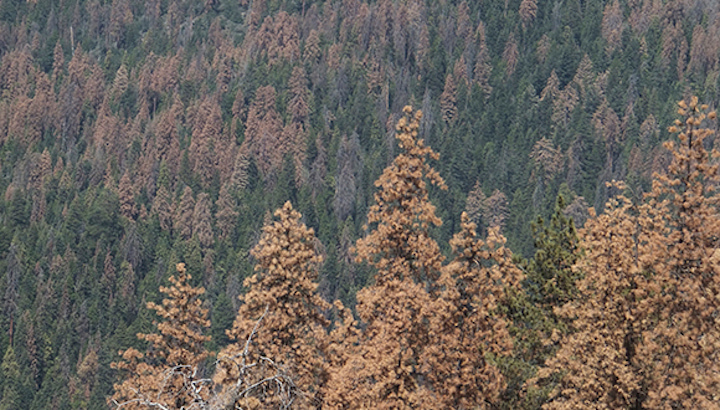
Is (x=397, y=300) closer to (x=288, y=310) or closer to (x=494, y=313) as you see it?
(x=288, y=310)

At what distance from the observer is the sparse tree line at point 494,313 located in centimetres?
2819

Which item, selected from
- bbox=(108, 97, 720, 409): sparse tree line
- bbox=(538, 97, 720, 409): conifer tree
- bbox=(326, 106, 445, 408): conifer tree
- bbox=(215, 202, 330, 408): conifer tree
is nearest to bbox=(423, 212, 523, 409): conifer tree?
bbox=(108, 97, 720, 409): sparse tree line

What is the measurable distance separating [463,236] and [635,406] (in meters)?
7.88

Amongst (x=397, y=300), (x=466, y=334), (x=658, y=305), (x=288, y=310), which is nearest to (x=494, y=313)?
(x=466, y=334)

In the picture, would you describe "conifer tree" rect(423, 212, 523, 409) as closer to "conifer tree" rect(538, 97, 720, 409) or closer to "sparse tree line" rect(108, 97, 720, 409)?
"sparse tree line" rect(108, 97, 720, 409)

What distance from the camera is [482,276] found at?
34781mm

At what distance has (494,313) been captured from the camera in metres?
39.8

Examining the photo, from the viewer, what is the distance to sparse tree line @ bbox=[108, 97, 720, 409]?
28188 millimetres

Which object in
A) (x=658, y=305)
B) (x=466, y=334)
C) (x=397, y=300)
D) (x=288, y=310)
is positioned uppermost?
(x=658, y=305)

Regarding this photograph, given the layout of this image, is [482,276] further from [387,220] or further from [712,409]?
[712,409]

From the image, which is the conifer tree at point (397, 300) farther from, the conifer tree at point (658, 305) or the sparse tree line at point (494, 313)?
the conifer tree at point (658, 305)

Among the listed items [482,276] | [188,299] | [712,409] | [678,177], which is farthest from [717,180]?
[188,299]

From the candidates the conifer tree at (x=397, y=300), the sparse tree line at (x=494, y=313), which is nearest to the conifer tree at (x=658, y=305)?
the sparse tree line at (x=494, y=313)

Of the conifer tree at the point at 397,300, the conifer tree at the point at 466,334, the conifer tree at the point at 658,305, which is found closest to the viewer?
the conifer tree at the point at 658,305
